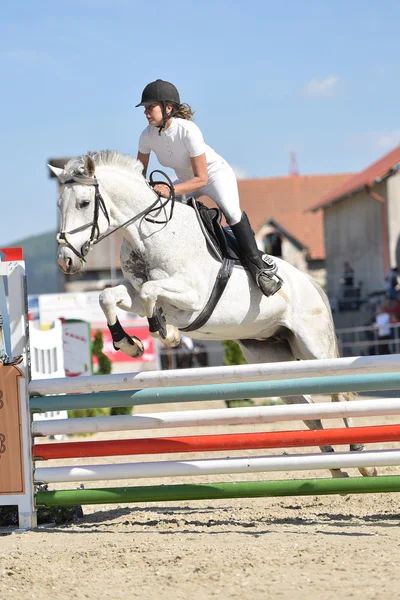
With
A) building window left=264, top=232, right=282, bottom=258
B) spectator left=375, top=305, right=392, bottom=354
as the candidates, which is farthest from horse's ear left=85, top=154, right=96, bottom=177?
building window left=264, top=232, right=282, bottom=258

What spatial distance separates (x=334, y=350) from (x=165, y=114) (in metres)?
1.99

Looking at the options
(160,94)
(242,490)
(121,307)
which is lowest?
(242,490)

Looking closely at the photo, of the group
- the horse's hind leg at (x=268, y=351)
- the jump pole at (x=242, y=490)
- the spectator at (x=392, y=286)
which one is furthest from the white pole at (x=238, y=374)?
the spectator at (x=392, y=286)

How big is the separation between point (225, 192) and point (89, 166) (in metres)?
0.95

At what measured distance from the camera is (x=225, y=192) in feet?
17.7

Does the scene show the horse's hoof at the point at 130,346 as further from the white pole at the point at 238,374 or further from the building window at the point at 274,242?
the building window at the point at 274,242

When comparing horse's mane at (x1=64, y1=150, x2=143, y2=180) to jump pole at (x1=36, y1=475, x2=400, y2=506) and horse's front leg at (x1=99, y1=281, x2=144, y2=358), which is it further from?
jump pole at (x1=36, y1=475, x2=400, y2=506)

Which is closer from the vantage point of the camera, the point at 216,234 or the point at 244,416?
the point at 244,416

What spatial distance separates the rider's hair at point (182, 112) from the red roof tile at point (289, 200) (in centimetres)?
3806

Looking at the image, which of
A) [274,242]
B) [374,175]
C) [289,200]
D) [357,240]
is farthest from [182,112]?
[289,200]

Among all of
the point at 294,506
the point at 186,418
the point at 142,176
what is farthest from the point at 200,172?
the point at 294,506

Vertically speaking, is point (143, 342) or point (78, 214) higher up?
point (78, 214)

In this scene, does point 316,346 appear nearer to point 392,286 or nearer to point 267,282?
point 267,282

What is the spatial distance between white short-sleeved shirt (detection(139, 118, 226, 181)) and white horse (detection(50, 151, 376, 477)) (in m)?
0.16
